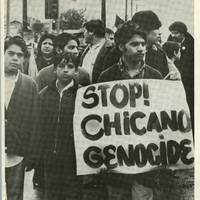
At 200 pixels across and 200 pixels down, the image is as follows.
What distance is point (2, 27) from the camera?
1.92 feet

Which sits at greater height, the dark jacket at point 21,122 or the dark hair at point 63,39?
the dark hair at point 63,39

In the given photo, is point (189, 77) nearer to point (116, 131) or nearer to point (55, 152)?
point (116, 131)

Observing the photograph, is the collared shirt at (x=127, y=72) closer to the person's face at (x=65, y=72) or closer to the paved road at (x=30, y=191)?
the person's face at (x=65, y=72)

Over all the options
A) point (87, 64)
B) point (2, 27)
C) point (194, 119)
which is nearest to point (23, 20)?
point (2, 27)

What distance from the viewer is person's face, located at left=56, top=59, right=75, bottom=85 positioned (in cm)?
59

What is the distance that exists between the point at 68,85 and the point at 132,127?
0.46ft

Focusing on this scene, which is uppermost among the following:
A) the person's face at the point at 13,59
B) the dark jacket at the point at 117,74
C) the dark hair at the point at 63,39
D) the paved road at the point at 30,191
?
the dark hair at the point at 63,39

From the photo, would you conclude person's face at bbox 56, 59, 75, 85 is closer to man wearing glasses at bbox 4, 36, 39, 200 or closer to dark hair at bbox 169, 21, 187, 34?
man wearing glasses at bbox 4, 36, 39, 200

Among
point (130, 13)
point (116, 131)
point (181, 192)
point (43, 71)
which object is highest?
point (130, 13)

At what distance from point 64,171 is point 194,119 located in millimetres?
259

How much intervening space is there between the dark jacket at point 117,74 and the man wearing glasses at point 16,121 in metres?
0.13

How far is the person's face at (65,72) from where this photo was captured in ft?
1.94

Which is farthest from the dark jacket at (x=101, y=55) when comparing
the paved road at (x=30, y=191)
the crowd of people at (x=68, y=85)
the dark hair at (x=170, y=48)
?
the paved road at (x=30, y=191)

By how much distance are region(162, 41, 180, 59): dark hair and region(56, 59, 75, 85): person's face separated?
175 millimetres
